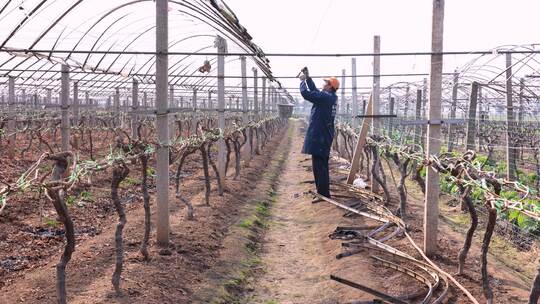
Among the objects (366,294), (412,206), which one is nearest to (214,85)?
(412,206)

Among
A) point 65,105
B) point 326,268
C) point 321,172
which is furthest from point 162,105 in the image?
point 321,172

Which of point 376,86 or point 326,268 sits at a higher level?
point 376,86

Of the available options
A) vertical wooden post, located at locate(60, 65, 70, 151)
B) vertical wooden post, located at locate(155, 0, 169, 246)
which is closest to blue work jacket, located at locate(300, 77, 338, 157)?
vertical wooden post, located at locate(155, 0, 169, 246)

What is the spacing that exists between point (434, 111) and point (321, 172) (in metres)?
3.81

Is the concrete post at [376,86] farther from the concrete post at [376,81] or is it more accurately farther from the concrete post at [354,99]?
the concrete post at [354,99]

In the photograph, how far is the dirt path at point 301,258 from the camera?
5.94 meters

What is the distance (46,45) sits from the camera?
12.3m

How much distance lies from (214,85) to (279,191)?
1415 cm

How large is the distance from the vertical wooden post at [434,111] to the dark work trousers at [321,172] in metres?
3.46

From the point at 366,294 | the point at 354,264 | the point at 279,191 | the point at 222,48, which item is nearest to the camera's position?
the point at 366,294

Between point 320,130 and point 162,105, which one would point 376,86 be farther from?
point 162,105

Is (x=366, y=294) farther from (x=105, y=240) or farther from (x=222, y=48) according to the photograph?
(x=222, y=48)

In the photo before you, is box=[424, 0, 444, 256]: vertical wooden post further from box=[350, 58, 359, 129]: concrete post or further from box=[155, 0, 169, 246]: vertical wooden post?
box=[350, 58, 359, 129]: concrete post

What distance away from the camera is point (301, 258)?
7484 millimetres
